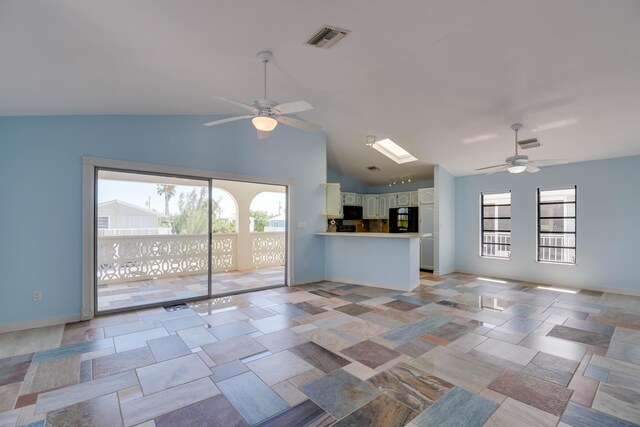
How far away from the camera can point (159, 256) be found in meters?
6.32

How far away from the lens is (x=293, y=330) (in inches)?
145

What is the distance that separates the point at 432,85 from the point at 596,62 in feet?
5.52

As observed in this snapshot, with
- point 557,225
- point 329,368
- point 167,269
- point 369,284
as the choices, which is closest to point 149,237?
point 167,269

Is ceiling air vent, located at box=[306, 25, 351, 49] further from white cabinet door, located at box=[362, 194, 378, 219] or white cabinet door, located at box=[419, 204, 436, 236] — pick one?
white cabinet door, located at box=[362, 194, 378, 219]

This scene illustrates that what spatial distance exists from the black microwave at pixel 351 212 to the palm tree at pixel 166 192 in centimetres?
478

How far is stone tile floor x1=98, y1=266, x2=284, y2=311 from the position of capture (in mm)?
4908

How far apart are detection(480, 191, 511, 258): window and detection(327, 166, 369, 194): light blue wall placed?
357cm

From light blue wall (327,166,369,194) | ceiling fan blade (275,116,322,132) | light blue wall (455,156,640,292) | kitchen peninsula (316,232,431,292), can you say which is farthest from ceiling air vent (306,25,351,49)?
light blue wall (455,156,640,292)

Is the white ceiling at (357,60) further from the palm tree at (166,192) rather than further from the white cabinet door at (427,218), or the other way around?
the white cabinet door at (427,218)

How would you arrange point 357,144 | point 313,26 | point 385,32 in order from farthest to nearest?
point 357,144 → point 385,32 → point 313,26

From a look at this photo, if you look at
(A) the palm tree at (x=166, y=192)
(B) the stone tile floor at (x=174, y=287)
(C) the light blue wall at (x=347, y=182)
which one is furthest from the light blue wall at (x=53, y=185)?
(C) the light blue wall at (x=347, y=182)

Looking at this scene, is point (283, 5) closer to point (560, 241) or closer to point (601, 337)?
point (601, 337)

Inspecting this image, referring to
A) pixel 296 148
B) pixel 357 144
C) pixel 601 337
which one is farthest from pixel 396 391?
pixel 357 144

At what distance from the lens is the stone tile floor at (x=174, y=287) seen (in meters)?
4.91
